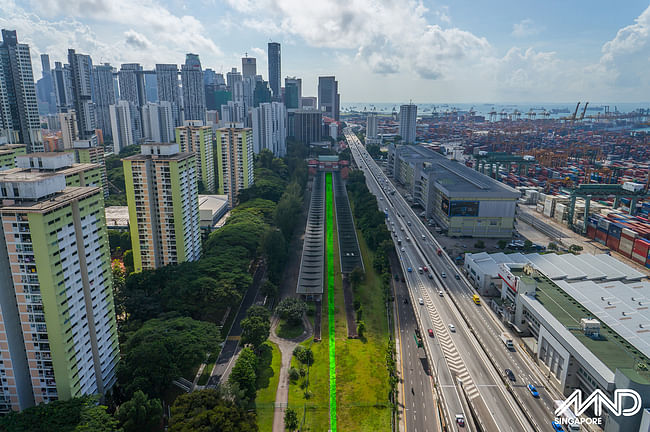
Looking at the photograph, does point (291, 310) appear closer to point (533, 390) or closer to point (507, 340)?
point (507, 340)

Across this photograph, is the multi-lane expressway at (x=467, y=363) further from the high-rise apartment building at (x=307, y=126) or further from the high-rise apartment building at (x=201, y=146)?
the high-rise apartment building at (x=307, y=126)

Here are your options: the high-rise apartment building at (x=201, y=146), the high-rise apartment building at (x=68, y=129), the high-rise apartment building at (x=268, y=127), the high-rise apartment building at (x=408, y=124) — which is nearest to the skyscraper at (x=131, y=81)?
the high-rise apartment building at (x=268, y=127)

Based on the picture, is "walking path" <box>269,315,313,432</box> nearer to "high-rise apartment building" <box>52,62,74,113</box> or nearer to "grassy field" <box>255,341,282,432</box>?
"grassy field" <box>255,341,282,432</box>

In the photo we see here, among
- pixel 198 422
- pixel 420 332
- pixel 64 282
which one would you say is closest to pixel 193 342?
pixel 198 422

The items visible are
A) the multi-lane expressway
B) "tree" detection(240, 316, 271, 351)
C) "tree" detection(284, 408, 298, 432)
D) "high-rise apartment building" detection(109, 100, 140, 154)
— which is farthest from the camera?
"high-rise apartment building" detection(109, 100, 140, 154)

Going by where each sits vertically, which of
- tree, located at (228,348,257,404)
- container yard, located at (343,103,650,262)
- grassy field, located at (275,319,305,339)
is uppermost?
container yard, located at (343,103,650,262)

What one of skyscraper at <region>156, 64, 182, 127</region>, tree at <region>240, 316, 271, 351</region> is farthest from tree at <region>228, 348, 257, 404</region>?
skyscraper at <region>156, 64, 182, 127</region>
